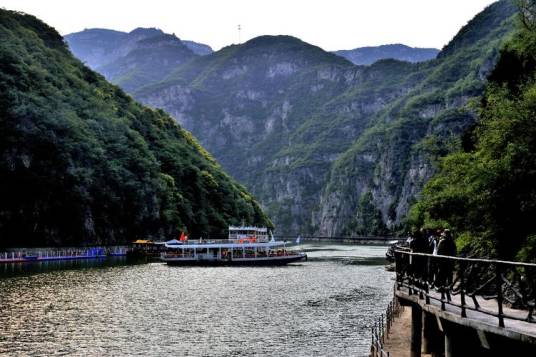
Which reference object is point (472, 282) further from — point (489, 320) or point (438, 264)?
point (438, 264)

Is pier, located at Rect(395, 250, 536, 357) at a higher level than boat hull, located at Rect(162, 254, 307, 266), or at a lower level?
higher

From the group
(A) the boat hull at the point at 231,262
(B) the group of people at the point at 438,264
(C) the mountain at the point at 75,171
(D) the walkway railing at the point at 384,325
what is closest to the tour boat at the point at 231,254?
(A) the boat hull at the point at 231,262

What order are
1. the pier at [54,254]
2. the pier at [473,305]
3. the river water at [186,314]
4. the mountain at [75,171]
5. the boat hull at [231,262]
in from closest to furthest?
the pier at [473,305]
the river water at [186,314]
the pier at [54,254]
the boat hull at [231,262]
the mountain at [75,171]

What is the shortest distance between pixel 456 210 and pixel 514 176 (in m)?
17.2

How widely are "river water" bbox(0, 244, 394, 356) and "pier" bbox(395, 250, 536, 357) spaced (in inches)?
504

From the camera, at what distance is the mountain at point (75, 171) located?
128 metres

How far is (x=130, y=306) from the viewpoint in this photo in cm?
5197

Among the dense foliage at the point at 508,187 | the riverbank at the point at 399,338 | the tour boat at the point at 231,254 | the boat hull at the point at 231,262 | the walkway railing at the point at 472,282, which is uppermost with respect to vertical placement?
the dense foliage at the point at 508,187

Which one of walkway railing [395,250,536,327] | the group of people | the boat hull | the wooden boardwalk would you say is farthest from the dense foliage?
the boat hull

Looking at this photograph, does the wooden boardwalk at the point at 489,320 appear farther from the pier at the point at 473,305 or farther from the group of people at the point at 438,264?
the group of people at the point at 438,264

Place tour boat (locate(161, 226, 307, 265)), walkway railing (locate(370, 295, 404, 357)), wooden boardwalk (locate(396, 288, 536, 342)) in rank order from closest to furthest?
wooden boardwalk (locate(396, 288, 536, 342))
walkway railing (locate(370, 295, 404, 357))
tour boat (locate(161, 226, 307, 265))

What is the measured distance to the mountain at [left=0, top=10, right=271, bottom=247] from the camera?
127562 millimetres

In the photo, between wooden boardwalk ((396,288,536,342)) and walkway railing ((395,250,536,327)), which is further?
walkway railing ((395,250,536,327))

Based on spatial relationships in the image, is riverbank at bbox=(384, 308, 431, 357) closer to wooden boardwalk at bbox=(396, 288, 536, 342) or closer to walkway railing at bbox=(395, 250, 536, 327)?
walkway railing at bbox=(395, 250, 536, 327)
